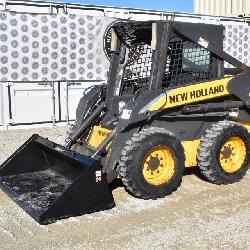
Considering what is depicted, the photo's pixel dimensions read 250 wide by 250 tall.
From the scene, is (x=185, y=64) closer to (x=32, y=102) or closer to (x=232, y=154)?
(x=232, y=154)

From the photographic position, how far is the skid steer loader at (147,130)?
461cm

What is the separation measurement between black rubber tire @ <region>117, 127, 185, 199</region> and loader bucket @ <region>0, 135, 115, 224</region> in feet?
1.07

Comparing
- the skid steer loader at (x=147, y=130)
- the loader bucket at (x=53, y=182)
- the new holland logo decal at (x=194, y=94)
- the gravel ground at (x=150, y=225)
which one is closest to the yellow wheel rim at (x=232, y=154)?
the skid steer loader at (x=147, y=130)

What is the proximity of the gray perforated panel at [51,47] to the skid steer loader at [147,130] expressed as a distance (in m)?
3.90

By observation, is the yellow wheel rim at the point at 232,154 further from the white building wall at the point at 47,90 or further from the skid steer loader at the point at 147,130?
the white building wall at the point at 47,90

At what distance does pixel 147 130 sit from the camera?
4812mm

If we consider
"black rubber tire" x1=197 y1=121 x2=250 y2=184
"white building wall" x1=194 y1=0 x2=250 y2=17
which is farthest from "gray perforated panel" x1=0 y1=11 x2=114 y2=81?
"white building wall" x1=194 y1=0 x2=250 y2=17

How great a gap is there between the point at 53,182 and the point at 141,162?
1.11 m

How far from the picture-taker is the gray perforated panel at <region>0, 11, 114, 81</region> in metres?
9.16

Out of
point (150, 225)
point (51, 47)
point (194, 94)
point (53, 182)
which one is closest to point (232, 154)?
point (194, 94)

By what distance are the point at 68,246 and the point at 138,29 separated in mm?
2845

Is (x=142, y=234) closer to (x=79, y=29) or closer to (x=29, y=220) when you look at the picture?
(x=29, y=220)

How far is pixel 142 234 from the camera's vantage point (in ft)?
12.9

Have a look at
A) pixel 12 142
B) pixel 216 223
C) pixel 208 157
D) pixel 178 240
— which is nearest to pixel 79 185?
pixel 178 240
